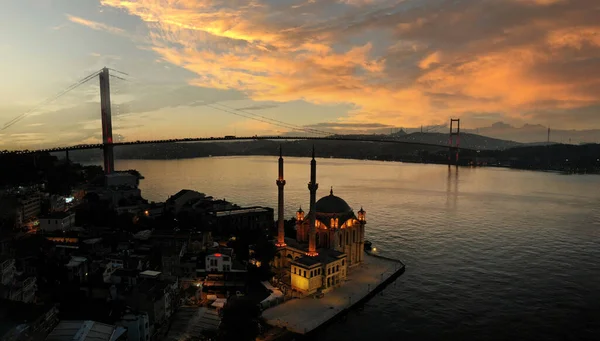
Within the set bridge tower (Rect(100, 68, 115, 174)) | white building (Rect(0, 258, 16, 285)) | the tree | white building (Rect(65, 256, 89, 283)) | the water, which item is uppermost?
bridge tower (Rect(100, 68, 115, 174))

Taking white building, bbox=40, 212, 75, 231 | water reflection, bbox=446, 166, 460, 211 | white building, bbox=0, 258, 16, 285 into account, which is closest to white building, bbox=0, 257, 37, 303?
white building, bbox=0, 258, 16, 285

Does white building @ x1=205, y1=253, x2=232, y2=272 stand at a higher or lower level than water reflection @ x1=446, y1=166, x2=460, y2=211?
higher

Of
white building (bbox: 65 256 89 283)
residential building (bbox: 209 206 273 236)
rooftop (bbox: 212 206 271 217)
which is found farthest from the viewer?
rooftop (bbox: 212 206 271 217)

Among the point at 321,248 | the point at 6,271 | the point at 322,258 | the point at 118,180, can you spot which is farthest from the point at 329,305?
the point at 118,180

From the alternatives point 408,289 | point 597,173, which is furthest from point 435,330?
point 597,173

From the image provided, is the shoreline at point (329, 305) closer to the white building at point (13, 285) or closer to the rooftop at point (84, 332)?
the rooftop at point (84, 332)

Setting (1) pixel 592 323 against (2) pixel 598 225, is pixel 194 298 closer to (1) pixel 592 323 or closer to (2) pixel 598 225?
(1) pixel 592 323

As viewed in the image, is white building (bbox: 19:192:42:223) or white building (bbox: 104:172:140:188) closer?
white building (bbox: 19:192:42:223)

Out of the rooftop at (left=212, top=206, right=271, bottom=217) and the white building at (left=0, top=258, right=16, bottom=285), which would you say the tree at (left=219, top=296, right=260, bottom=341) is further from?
the rooftop at (left=212, top=206, right=271, bottom=217)
